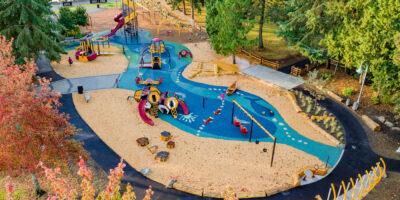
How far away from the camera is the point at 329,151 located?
23625 mm

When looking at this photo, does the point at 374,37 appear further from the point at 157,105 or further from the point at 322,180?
the point at 157,105

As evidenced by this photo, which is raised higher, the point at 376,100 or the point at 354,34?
the point at 354,34

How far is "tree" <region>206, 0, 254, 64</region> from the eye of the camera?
33.8m

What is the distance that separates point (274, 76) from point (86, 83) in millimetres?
18299

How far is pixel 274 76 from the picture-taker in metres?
33.9

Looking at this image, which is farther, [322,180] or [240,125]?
[240,125]

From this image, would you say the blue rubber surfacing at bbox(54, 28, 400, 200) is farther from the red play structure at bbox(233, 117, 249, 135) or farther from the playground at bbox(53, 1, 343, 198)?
the red play structure at bbox(233, 117, 249, 135)

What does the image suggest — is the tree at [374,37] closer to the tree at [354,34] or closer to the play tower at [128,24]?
the tree at [354,34]

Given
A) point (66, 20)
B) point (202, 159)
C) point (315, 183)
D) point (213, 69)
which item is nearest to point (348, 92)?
point (213, 69)

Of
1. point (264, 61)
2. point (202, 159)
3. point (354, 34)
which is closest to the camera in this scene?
point (202, 159)

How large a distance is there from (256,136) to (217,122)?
3332 millimetres

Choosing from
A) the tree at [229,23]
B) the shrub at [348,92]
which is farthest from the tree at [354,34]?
the tree at [229,23]

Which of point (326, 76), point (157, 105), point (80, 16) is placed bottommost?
point (157, 105)

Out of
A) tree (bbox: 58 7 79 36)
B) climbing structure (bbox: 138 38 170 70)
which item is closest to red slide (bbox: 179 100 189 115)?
climbing structure (bbox: 138 38 170 70)
